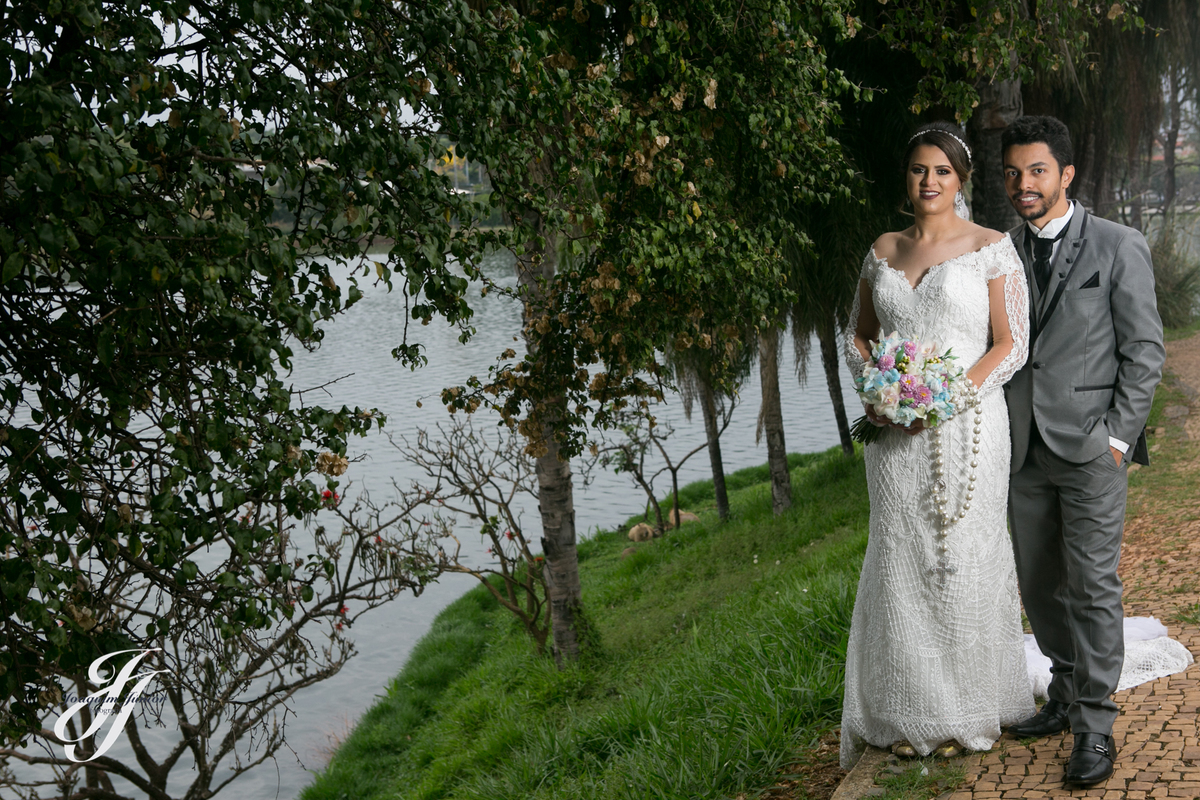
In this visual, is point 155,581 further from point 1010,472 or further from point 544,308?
point 544,308

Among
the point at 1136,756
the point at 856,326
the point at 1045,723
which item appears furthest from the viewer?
the point at 856,326

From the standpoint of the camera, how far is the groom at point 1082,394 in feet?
9.80

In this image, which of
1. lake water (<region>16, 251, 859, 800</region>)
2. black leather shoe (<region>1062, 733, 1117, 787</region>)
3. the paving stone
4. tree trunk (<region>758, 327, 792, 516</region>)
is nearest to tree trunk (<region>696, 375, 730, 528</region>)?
tree trunk (<region>758, 327, 792, 516</region>)

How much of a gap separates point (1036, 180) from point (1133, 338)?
0.58 m

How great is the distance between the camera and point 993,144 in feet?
20.8

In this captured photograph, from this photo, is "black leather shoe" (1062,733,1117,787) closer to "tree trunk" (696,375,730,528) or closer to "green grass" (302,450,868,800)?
"green grass" (302,450,868,800)

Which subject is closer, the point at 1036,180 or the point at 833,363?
the point at 1036,180

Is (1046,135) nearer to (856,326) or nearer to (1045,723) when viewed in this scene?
(856,326)

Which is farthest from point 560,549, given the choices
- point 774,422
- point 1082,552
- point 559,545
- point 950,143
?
point 950,143

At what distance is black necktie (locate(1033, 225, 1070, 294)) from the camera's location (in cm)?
318

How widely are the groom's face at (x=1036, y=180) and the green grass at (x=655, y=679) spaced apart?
2112 mm

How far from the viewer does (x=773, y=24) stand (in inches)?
192

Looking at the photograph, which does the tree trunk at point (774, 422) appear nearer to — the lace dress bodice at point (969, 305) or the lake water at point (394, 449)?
the lake water at point (394, 449)

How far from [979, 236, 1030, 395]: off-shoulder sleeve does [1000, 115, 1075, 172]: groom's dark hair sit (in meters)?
0.32
